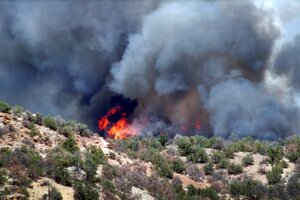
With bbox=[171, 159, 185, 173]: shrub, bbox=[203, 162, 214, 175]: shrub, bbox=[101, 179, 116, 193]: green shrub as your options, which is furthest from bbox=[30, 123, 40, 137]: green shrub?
bbox=[203, 162, 214, 175]: shrub

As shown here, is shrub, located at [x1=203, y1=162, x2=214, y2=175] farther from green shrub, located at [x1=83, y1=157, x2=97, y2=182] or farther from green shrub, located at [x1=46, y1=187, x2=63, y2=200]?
green shrub, located at [x1=46, y1=187, x2=63, y2=200]

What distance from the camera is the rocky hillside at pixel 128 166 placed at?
44188mm

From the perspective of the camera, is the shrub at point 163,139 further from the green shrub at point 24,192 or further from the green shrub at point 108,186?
the green shrub at point 24,192

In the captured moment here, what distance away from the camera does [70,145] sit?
56.7 metres

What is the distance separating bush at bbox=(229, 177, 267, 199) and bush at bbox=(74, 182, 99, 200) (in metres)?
17.8

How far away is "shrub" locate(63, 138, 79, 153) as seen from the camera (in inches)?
2191

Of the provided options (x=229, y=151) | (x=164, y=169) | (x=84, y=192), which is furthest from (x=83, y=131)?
(x=84, y=192)

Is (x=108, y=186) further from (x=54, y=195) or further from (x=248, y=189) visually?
(x=248, y=189)

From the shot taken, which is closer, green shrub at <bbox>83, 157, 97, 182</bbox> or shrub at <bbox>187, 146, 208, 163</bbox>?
green shrub at <bbox>83, 157, 97, 182</bbox>

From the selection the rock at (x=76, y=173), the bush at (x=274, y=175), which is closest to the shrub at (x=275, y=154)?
the bush at (x=274, y=175)

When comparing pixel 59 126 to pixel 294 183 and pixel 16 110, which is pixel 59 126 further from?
pixel 294 183

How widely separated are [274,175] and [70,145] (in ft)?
71.5

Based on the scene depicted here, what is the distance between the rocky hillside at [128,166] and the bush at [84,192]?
0.08m

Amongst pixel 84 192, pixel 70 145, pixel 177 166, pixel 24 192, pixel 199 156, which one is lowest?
pixel 24 192
